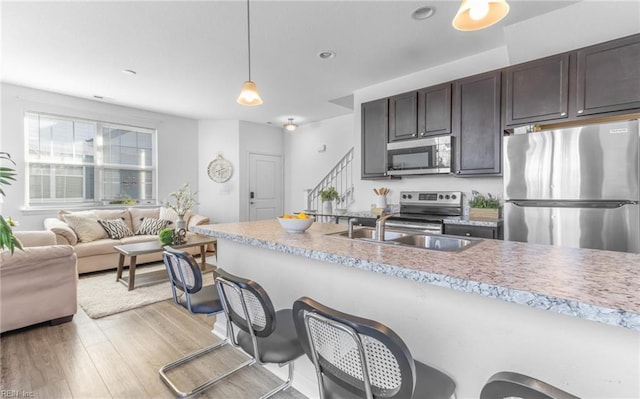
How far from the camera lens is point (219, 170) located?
640 centimetres

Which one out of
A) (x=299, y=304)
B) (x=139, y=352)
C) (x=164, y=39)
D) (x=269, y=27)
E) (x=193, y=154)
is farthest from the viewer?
(x=193, y=154)

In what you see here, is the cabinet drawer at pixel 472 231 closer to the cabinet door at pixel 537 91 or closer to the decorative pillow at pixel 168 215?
the cabinet door at pixel 537 91

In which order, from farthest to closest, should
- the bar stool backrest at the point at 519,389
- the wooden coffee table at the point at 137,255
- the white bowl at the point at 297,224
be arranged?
the wooden coffee table at the point at 137,255
the white bowl at the point at 297,224
the bar stool backrest at the point at 519,389

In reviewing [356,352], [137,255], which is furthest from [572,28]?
[137,255]

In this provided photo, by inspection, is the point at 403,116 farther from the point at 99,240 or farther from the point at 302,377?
the point at 99,240

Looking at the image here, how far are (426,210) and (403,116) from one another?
122 centimetres

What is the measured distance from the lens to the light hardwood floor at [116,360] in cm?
182

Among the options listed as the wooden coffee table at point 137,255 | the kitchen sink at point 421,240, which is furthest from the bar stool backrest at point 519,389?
the wooden coffee table at point 137,255

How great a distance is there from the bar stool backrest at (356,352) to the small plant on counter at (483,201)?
273 cm

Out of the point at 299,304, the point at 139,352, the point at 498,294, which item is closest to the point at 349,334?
the point at 299,304

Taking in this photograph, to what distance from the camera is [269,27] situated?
2.74 m

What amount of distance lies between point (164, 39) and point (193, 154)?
11.9 feet

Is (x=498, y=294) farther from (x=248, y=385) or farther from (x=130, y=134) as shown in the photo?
(x=130, y=134)

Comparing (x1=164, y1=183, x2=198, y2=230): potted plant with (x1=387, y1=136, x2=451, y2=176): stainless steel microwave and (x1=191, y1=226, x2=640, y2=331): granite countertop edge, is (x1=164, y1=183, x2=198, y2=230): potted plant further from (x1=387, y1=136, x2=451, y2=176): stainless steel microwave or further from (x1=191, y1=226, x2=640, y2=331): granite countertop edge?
(x1=191, y1=226, x2=640, y2=331): granite countertop edge
